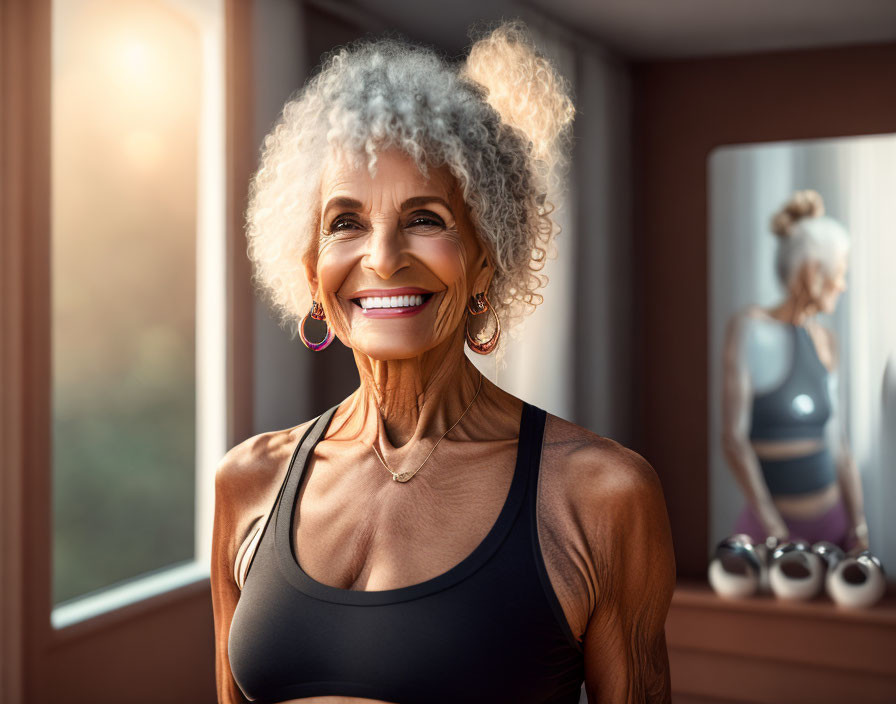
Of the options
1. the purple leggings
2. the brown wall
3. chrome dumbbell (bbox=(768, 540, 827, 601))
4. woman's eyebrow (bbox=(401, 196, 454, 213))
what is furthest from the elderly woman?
the brown wall

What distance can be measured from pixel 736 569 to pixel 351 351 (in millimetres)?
1799

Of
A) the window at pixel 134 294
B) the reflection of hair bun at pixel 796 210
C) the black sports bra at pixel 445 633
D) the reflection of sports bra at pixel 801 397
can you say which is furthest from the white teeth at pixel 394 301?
the reflection of hair bun at pixel 796 210

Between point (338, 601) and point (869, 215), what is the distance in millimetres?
3533

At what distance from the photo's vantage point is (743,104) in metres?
4.32

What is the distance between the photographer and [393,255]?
1.02 metres

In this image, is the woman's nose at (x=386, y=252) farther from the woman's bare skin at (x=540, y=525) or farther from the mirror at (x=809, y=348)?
the mirror at (x=809, y=348)

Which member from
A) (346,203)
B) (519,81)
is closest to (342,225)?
(346,203)

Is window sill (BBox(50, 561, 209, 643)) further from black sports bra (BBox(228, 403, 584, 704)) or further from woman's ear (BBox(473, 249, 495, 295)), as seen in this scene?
woman's ear (BBox(473, 249, 495, 295))

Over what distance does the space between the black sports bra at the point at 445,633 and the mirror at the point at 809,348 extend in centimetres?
316

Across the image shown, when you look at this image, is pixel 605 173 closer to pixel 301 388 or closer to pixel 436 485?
pixel 301 388

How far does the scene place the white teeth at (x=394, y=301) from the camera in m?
1.04

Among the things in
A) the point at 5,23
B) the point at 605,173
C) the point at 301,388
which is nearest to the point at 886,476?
the point at 605,173

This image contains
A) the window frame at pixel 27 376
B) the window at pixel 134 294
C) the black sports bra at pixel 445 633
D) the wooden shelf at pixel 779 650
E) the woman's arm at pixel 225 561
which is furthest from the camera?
the wooden shelf at pixel 779 650

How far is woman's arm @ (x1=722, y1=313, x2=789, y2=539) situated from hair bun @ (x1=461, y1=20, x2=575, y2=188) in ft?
10.3
